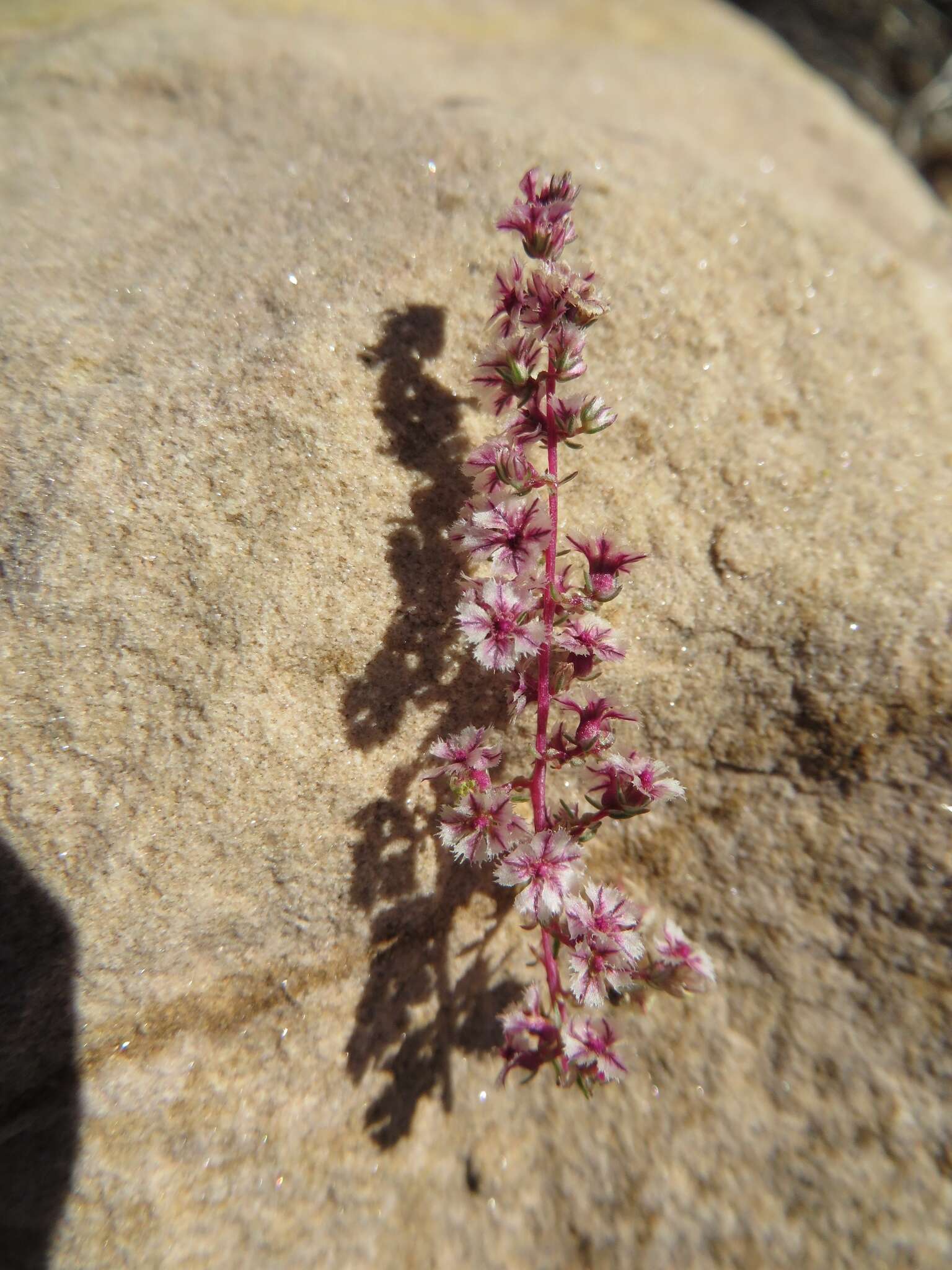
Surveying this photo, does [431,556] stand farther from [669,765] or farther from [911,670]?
[911,670]

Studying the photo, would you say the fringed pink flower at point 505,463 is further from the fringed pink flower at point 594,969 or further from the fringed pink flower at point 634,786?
the fringed pink flower at point 594,969

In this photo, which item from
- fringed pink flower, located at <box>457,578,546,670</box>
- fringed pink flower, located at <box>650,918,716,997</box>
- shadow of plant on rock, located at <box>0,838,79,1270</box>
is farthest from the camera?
fringed pink flower, located at <box>650,918,716,997</box>

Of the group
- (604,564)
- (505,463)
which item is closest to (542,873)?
(604,564)

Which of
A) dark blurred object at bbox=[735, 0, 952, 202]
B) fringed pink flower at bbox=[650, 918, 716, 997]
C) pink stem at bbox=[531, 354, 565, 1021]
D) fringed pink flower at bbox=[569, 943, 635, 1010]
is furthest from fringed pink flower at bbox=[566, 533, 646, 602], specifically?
dark blurred object at bbox=[735, 0, 952, 202]

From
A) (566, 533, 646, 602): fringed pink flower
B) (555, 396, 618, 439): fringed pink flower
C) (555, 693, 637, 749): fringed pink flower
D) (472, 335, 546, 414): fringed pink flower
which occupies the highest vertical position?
(472, 335, 546, 414): fringed pink flower

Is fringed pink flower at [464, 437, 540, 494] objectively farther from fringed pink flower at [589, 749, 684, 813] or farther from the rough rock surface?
fringed pink flower at [589, 749, 684, 813]

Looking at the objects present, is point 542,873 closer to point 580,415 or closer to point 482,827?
point 482,827
